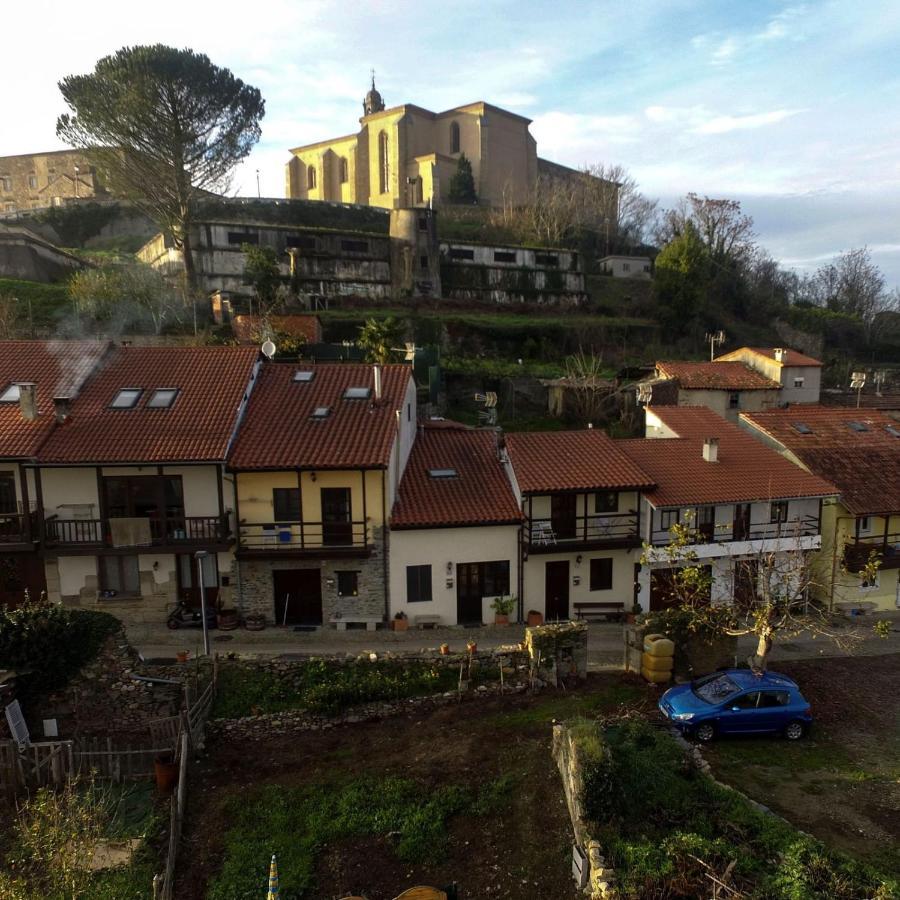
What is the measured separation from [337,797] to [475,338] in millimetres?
38429

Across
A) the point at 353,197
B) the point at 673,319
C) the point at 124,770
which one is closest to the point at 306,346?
the point at 124,770

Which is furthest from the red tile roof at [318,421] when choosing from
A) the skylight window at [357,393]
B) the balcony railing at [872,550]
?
the balcony railing at [872,550]

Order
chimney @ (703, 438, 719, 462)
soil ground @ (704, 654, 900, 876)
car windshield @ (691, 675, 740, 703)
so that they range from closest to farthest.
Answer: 1. soil ground @ (704, 654, 900, 876)
2. car windshield @ (691, 675, 740, 703)
3. chimney @ (703, 438, 719, 462)

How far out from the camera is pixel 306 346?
35531 millimetres

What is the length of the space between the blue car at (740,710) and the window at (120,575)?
1577cm

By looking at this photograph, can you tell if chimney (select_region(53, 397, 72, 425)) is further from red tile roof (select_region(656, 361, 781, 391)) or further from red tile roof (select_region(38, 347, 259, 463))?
red tile roof (select_region(656, 361, 781, 391))

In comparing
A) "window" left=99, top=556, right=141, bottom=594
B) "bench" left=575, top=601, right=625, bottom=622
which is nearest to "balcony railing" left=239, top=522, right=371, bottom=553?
"window" left=99, top=556, right=141, bottom=594

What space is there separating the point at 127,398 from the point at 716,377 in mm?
31863

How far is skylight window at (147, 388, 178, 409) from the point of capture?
20969mm

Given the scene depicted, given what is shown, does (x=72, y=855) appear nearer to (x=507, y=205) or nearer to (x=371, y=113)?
(x=507, y=205)

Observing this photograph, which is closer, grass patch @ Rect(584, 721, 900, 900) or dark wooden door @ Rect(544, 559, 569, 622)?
grass patch @ Rect(584, 721, 900, 900)

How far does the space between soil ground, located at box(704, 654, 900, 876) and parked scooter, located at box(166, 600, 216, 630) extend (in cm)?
1437

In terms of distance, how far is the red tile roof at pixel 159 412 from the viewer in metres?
19.1

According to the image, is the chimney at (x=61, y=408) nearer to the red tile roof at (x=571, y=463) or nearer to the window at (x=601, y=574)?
the red tile roof at (x=571, y=463)
